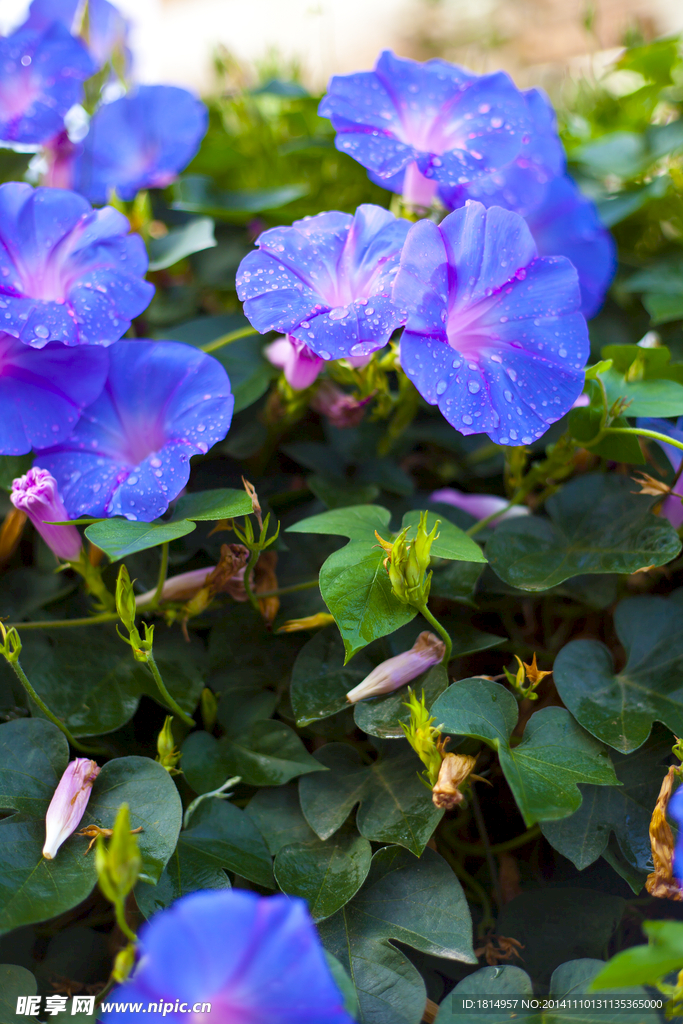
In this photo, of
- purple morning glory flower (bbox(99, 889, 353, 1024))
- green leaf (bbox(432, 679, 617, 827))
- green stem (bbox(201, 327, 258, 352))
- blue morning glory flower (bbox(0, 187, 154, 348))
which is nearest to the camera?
purple morning glory flower (bbox(99, 889, 353, 1024))

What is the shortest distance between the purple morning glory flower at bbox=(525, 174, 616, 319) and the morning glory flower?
13 centimetres

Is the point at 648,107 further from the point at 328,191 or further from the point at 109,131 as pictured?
the point at 109,131

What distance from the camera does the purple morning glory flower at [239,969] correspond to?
1.00 feet

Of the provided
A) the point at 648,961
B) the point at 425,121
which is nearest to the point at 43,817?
the point at 648,961

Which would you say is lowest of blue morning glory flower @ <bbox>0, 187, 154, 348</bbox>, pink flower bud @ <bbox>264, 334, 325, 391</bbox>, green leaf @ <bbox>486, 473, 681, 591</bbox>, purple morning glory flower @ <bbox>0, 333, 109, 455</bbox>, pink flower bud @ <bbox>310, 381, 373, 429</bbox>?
green leaf @ <bbox>486, 473, 681, 591</bbox>

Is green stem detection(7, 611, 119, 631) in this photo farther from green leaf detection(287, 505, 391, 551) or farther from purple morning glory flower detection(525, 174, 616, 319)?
purple morning glory flower detection(525, 174, 616, 319)

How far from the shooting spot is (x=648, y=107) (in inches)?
39.3

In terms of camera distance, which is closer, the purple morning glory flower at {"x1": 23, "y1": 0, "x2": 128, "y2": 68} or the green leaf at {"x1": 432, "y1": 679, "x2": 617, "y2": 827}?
the green leaf at {"x1": 432, "y1": 679, "x2": 617, "y2": 827}

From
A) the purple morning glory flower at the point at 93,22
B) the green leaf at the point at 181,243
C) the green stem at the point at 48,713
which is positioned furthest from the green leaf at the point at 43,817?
the purple morning glory flower at the point at 93,22

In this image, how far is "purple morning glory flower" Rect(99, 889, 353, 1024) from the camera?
1.00ft

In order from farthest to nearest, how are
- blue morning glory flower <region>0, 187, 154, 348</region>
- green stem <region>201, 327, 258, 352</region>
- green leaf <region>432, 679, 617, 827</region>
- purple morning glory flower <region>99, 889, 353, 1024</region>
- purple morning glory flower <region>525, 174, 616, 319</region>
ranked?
purple morning glory flower <region>525, 174, 616, 319</region>
green stem <region>201, 327, 258, 352</region>
blue morning glory flower <region>0, 187, 154, 348</region>
green leaf <region>432, 679, 617, 827</region>
purple morning glory flower <region>99, 889, 353, 1024</region>

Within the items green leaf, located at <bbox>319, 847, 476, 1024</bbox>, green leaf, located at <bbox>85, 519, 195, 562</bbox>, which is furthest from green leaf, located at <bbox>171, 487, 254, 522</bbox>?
green leaf, located at <bbox>319, 847, 476, 1024</bbox>

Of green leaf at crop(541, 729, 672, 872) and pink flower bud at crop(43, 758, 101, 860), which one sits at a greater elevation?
pink flower bud at crop(43, 758, 101, 860)

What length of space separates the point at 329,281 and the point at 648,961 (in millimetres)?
459
